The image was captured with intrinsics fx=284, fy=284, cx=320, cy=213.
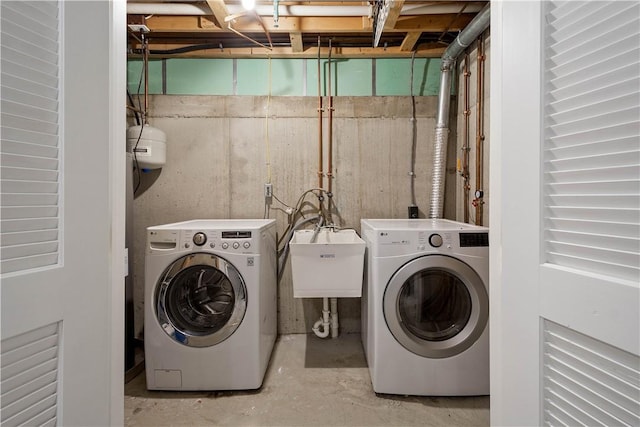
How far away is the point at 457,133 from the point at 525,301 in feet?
6.47

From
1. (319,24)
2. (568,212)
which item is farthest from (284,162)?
(568,212)

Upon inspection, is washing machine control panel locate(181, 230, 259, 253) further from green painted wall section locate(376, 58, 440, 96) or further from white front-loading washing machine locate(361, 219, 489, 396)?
green painted wall section locate(376, 58, 440, 96)

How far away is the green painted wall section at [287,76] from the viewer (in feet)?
7.70

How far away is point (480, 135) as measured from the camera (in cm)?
197

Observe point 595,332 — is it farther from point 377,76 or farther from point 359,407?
point 377,76

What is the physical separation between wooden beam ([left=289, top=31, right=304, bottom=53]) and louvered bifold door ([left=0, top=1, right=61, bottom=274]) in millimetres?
1714

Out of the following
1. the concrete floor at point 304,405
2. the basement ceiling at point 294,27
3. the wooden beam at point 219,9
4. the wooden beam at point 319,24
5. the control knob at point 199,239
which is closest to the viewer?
the concrete floor at point 304,405

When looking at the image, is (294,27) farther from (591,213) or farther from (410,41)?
(591,213)

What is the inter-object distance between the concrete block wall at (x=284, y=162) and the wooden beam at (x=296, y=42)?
38cm

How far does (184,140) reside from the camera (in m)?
2.34

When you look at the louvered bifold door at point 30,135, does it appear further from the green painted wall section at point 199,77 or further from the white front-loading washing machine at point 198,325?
the green painted wall section at point 199,77

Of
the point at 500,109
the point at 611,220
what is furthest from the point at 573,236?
the point at 500,109

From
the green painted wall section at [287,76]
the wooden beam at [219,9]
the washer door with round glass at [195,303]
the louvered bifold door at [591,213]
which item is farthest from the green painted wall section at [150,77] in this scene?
the louvered bifold door at [591,213]

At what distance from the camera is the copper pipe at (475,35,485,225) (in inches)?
76.5
